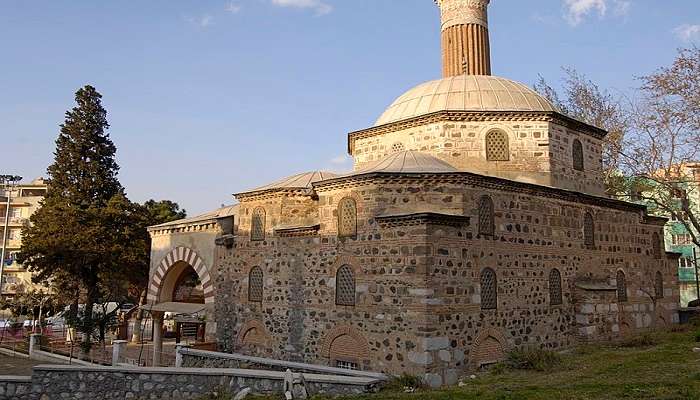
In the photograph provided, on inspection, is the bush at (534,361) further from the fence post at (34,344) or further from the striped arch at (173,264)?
the fence post at (34,344)

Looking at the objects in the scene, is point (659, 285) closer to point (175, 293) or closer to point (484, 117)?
point (484, 117)

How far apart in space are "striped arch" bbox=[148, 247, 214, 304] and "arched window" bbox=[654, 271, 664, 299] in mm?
12386

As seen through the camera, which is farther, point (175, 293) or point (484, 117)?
point (175, 293)

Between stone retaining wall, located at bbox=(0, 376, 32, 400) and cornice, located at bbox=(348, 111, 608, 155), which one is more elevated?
cornice, located at bbox=(348, 111, 608, 155)

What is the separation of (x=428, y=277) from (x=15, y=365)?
12122mm

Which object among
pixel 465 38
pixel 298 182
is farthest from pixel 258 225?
pixel 465 38

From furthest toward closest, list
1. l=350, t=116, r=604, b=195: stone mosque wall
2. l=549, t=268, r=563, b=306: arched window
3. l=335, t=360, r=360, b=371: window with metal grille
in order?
l=350, t=116, r=604, b=195: stone mosque wall → l=549, t=268, r=563, b=306: arched window → l=335, t=360, r=360, b=371: window with metal grille

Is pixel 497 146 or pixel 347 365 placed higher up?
pixel 497 146

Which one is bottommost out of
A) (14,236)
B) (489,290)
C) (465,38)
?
(489,290)

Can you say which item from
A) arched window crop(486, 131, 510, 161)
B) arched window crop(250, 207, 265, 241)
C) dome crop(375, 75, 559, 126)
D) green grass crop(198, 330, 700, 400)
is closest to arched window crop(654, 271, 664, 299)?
green grass crop(198, 330, 700, 400)

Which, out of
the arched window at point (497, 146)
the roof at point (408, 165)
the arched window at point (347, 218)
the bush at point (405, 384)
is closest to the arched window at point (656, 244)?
the arched window at point (497, 146)

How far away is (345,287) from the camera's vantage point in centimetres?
1084

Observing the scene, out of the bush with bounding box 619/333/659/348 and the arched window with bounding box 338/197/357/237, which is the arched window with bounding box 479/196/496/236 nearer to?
the arched window with bounding box 338/197/357/237

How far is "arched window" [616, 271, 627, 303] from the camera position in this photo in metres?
14.0
